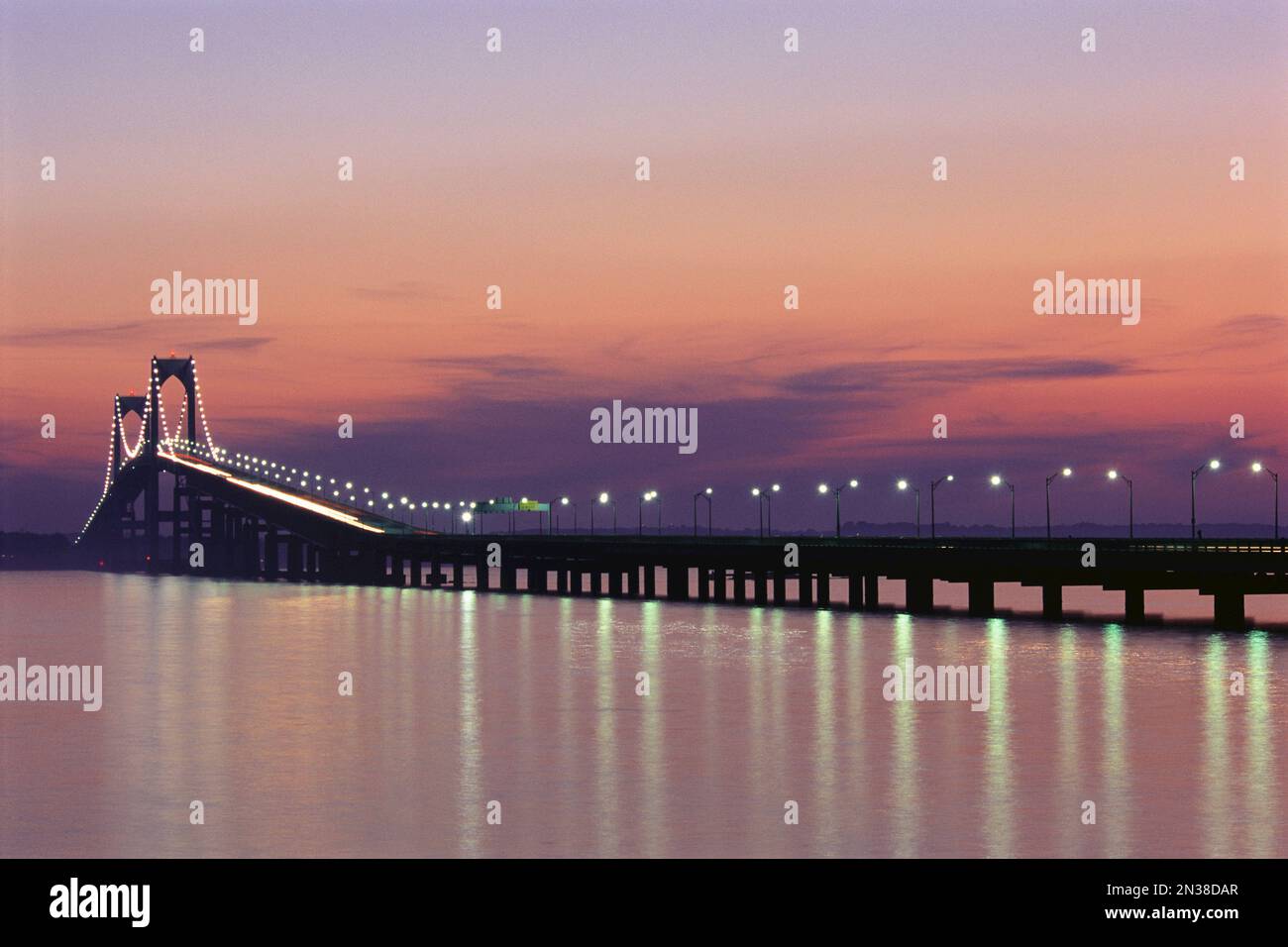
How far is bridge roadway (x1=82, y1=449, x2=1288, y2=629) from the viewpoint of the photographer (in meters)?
85.2

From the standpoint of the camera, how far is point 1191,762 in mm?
39781

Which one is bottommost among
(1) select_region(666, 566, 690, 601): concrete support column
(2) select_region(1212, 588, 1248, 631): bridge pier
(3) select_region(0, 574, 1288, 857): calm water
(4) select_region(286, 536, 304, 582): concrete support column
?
(3) select_region(0, 574, 1288, 857): calm water

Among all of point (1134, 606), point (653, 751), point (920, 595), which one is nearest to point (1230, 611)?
point (1134, 606)

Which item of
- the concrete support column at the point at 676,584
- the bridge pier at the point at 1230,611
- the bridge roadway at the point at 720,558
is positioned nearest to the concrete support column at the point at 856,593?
the bridge roadway at the point at 720,558

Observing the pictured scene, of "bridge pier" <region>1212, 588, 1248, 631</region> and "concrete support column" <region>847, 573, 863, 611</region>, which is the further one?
"concrete support column" <region>847, 573, 863, 611</region>

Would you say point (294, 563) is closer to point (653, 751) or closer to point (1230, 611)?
point (1230, 611)

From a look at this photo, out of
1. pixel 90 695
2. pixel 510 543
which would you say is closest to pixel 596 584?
pixel 510 543

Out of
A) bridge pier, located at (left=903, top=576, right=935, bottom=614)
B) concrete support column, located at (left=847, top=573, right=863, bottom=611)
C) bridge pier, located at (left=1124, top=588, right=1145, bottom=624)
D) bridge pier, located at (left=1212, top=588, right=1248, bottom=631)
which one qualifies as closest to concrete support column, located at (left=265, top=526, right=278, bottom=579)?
concrete support column, located at (left=847, top=573, right=863, bottom=611)

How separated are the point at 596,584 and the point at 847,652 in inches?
3149

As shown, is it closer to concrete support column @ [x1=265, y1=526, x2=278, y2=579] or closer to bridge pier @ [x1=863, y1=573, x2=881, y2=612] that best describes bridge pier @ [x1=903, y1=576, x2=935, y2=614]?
bridge pier @ [x1=863, y1=573, x2=881, y2=612]

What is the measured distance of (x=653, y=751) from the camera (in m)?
42.2

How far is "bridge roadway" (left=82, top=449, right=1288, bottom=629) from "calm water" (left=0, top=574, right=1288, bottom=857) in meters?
4.43

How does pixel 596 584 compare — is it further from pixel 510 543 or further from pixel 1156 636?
pixel 1156 636

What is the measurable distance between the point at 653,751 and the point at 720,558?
77296mm
